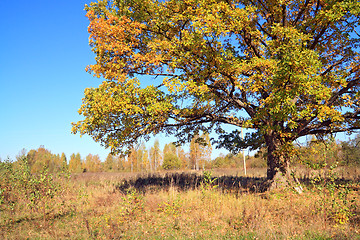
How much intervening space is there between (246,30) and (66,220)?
985 cm

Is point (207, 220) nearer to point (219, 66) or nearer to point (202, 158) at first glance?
point (219, 66)

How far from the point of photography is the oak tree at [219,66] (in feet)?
27.5

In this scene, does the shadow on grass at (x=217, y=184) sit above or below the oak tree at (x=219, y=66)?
below

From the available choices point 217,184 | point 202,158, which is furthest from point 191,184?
point 202,158

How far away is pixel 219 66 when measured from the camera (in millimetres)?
9047

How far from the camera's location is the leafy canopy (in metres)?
8.38

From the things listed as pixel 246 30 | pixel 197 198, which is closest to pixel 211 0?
pixel 246 30

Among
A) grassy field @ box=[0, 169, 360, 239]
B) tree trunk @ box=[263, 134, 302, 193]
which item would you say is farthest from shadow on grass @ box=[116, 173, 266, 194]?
grassy field @ box=[0, 169, 360, 239]

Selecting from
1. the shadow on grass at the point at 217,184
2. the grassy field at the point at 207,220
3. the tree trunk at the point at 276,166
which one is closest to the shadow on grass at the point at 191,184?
the shadow on grass at the point at 217,184

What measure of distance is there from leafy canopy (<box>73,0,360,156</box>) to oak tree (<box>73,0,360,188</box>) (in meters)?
0.04

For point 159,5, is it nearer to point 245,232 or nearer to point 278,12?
point 278,12

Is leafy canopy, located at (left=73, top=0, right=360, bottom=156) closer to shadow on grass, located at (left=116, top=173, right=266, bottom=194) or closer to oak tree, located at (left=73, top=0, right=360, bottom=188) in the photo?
oak tree, located at (left=73, top=0, right=360, bottom=188)

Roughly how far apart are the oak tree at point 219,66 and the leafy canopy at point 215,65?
4cm

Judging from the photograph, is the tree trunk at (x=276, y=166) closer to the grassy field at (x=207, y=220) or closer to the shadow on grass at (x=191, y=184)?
the shadow on grass at (x=191, y=184)
